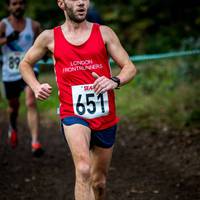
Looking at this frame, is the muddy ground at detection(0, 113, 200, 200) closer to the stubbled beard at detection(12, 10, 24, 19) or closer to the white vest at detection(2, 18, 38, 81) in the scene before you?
the white vest at detection(2, 18, 38, 81)

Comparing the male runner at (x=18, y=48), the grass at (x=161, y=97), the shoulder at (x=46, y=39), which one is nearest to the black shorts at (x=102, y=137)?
the shoulder at (x=46, y=39)

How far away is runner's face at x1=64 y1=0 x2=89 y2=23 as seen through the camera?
505 cm

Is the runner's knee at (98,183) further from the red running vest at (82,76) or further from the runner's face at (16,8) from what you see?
the runner's face at (16,8)

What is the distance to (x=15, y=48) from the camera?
322 inches

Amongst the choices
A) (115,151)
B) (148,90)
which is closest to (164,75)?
(148,90)

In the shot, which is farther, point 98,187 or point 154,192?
point 154,192

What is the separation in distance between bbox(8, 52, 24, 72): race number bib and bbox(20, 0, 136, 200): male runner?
3.00 meters

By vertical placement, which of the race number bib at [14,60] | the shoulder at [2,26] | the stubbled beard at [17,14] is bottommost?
the race number bib at [14,60]

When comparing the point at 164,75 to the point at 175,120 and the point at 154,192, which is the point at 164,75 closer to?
the point at 175,120

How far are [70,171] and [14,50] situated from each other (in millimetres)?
1797

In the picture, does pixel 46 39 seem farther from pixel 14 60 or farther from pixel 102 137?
pixel 14 60

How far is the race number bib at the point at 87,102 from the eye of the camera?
5023mm

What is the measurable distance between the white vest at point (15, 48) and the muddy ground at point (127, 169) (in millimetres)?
1143

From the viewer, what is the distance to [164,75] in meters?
12.4
